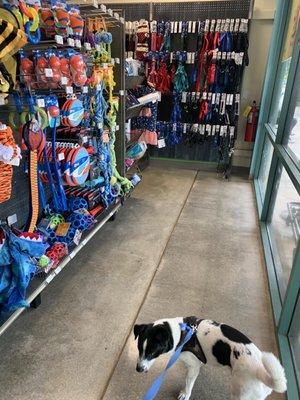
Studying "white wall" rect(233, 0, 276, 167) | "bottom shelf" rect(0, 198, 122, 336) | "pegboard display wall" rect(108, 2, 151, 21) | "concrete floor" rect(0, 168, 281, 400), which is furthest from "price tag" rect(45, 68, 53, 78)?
"white wall" rect(233, 0, 276, 167)

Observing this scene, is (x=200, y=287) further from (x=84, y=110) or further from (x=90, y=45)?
(x=90, y=45)

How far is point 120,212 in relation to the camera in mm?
→ 3902

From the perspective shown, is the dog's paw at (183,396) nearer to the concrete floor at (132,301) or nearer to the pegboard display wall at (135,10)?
the concrete floor at (132,301)

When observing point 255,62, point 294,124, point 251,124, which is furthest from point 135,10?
point 294,124

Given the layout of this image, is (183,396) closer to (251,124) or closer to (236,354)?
(236,354)

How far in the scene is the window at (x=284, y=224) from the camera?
8.46 feet

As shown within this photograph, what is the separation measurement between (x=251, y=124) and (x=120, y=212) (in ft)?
9.30

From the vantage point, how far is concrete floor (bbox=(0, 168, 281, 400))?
1.75 metres

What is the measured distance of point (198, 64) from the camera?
5.05 meters

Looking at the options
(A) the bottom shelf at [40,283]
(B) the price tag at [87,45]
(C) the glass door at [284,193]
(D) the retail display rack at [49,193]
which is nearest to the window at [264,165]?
(C) the glass door at [284,193]

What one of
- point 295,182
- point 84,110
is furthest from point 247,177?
point 84,110

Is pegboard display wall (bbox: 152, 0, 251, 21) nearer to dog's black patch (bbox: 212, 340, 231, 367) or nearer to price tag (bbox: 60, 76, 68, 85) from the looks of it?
price tag (bbox: 60, 76, 68, 85)

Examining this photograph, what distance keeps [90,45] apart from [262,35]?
348 centimetres

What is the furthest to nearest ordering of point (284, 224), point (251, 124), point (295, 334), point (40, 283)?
1. point (251, 124)
2. point (284, 224)
3. point (40, 283)
4. point (295, 334)
